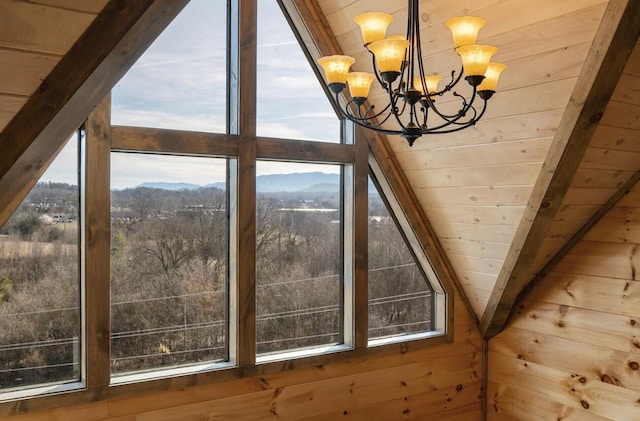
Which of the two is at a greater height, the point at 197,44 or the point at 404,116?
the point at 197,44

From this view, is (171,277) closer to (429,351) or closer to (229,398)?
(229,398)

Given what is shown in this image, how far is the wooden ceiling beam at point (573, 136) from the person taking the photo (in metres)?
1.96

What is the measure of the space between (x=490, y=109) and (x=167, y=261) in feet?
5.59

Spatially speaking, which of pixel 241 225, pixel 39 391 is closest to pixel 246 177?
pixel 241 225

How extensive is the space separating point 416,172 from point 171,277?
1.47 metres

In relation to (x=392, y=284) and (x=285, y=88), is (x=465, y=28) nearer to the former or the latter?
(x=285, y=88)

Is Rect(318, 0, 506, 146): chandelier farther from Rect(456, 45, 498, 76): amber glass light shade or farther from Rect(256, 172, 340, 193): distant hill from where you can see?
Rect(256, 172, 340, 193): distant hill

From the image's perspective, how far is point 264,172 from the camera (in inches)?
117

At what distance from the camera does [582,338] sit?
3.18m

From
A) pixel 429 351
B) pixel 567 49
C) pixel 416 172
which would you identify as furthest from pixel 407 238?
pixel 567 49

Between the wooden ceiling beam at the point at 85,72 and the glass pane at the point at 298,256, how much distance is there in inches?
55.1

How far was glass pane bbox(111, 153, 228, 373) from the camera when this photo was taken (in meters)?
2.62

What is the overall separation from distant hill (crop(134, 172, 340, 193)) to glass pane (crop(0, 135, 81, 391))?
1.54ft

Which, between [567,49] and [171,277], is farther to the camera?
[171,277]
